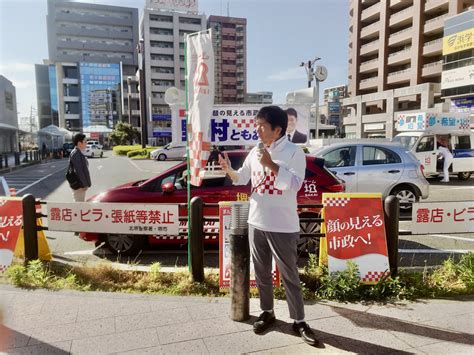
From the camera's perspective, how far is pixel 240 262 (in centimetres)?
312

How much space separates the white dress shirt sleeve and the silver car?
5.05 m

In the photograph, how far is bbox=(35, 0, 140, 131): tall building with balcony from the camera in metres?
72.2

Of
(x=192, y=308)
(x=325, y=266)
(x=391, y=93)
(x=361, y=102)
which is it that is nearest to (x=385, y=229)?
(x=325, y=266)

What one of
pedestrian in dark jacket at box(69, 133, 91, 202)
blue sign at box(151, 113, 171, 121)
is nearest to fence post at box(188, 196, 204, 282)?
pedestrian in dark jacket at box(69, 133, 91, 202)

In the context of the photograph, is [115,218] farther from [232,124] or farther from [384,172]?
[384,172]

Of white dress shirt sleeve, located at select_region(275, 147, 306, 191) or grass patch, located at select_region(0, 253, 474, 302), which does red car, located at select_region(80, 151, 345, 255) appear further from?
white dress shirt sleeve, located at select_region(275, 147, 306, 191)

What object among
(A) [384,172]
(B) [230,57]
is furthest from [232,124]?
(B) [230,57]

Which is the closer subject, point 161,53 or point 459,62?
point 459,62

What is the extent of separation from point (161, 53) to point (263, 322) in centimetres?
7309

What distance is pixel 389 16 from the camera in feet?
145

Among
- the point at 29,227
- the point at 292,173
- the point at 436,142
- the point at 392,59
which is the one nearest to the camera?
the point at 292,173

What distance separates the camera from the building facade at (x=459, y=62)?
3253cm

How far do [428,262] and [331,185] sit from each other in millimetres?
1710

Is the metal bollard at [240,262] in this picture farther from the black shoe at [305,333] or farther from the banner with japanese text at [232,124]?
the banner with japanese text at [232,124]
